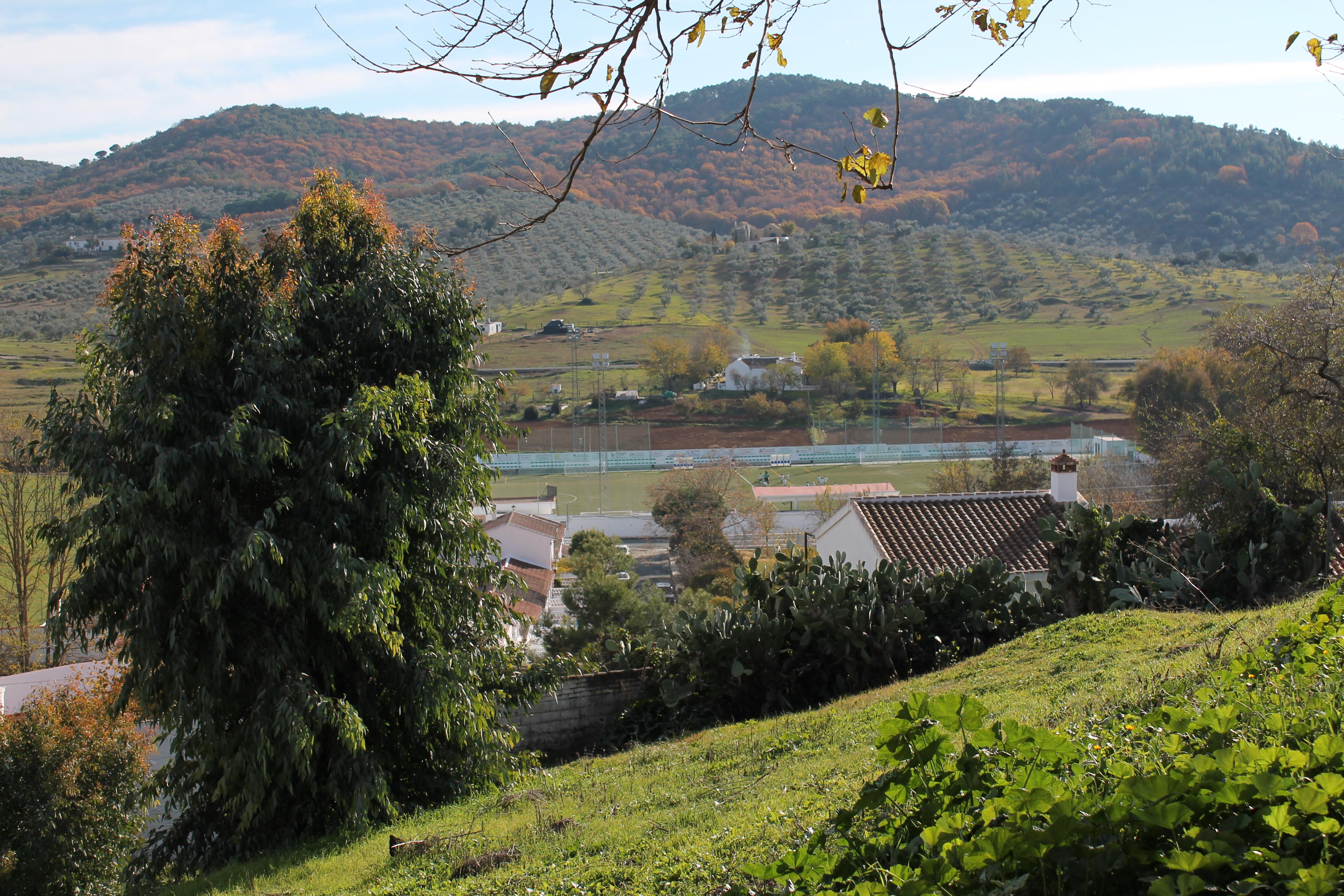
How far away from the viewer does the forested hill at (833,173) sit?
374 ft

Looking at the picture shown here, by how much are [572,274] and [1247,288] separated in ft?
235

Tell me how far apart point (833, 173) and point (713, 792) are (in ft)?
363

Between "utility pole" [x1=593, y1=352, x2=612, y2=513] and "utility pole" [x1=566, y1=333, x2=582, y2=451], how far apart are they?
1.45 meters

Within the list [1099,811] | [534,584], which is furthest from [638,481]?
[1099,811]

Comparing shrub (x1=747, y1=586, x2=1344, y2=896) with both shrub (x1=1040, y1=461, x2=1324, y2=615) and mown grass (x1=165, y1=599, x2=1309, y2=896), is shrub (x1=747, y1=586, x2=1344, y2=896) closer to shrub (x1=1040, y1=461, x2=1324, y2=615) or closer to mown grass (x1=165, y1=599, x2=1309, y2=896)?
mown grass (x1=165, y1=599, x2=1309, y2=896)

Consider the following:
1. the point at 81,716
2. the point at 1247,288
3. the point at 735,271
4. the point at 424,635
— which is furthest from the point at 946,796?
the point at 735,271

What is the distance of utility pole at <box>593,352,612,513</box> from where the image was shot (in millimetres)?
49062

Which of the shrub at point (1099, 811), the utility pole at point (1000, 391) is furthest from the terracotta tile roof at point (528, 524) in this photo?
the shrub at point (1099, 811)

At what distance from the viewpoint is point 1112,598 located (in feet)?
35.3

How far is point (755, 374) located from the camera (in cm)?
7469

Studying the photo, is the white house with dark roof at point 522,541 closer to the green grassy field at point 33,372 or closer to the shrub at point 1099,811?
the green grassy field at point 33,372

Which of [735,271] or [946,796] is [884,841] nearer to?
[946,796]

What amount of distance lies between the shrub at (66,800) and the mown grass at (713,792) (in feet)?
19.5

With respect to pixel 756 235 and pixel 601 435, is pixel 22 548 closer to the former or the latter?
pixel 601 435
